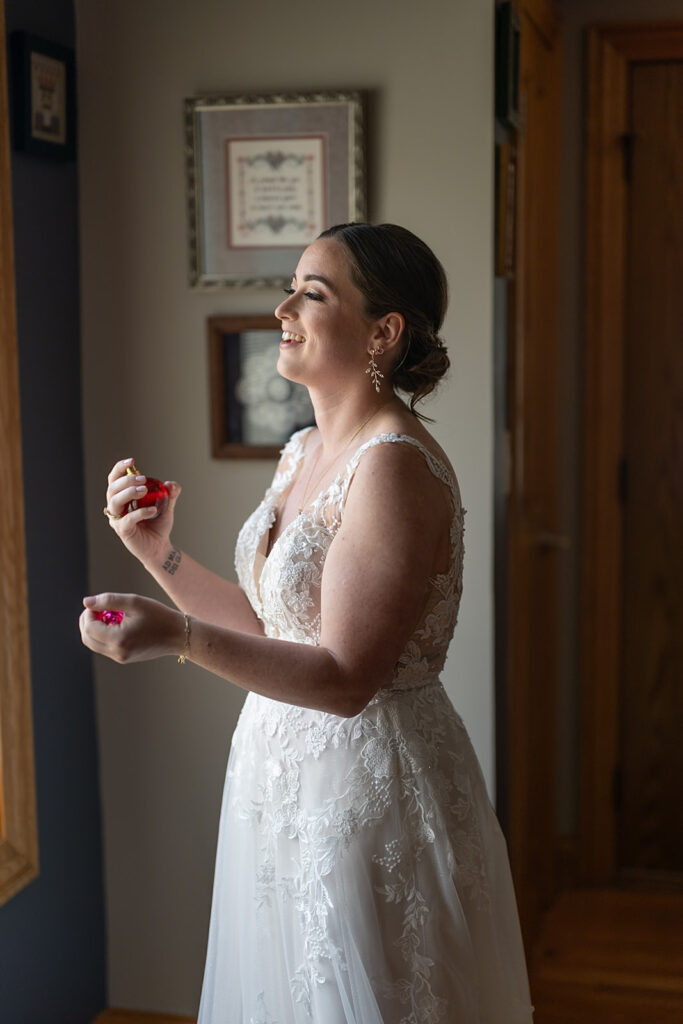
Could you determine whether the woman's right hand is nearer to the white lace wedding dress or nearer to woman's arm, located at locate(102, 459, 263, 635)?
woman's arm, located at locate(102, 459, 263, 635)

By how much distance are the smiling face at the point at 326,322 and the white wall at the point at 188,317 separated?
61cm

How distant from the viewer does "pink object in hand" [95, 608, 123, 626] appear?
1.45m

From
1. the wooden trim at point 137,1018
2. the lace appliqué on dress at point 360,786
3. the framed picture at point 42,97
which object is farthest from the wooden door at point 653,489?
the lace appliqué on dress at point 360,786

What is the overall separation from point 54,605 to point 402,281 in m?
1.06

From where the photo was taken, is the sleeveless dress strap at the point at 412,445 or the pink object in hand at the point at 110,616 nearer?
Answer: the pink object in hand at the point at 110,616

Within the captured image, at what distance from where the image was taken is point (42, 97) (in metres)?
2.27

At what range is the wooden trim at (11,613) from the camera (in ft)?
7.12

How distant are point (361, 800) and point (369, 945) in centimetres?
20

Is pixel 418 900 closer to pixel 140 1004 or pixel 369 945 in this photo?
pixel 369 945

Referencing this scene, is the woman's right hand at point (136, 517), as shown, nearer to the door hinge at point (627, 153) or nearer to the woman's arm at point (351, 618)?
the woman's arm at point (351, 618)

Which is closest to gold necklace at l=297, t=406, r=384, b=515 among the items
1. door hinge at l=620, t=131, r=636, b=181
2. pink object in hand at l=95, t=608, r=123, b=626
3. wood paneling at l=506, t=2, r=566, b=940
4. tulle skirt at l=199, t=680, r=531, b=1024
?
tulle skirt at l=199, t=680, r=531, b=1024

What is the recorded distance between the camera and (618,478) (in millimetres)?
3318

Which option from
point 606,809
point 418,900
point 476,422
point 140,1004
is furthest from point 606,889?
point 418,900

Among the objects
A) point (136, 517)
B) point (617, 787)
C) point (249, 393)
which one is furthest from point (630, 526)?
point (136, 517)
